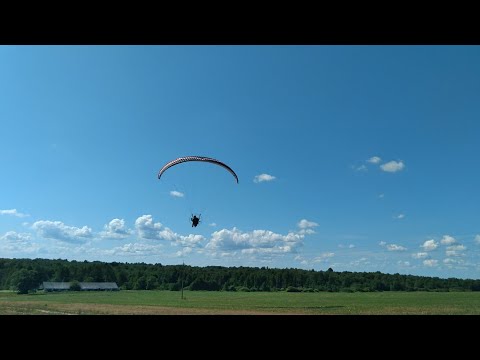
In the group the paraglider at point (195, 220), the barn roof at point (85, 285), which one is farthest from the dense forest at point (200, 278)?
the paraglider at point (195, 220)

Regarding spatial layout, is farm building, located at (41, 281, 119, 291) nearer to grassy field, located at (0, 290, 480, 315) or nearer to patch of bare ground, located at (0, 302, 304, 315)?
grassy field, located at (0, 290, 480, 315)

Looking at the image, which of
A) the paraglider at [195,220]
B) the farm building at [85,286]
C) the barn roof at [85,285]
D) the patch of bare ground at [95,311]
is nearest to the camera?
the paraglider at [195,220]

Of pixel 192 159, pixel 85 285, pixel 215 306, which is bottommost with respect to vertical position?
pixel 85 285

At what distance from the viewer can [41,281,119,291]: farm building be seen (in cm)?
4772

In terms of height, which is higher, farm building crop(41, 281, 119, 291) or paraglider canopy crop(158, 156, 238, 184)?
paraglider canopy crop(158, 156, 238, 184)

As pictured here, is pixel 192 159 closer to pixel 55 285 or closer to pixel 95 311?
pixel 95 311

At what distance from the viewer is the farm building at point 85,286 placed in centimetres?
4772

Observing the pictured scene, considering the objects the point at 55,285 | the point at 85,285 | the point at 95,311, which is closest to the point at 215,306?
the point at 95,311

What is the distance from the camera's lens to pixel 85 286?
168ft

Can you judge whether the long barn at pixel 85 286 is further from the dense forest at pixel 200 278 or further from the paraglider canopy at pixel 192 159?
the paraglider canopy at pixel 192 159

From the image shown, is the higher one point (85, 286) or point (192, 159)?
point (192, 159)

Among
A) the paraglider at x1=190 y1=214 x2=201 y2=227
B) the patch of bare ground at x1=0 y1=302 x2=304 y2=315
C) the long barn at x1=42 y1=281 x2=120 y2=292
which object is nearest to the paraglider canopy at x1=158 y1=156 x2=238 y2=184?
the paraglider at x1=190 y1=214 x2=201 y2=227
